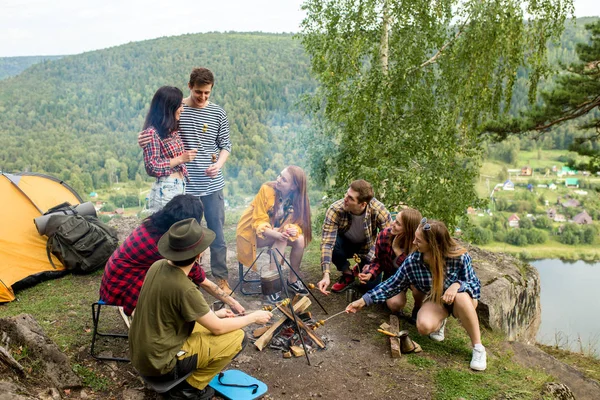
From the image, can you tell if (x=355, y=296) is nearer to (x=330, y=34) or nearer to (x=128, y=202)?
(x=330, y=34)

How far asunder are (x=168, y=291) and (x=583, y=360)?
554cm

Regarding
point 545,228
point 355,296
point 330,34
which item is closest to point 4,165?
point 330,34

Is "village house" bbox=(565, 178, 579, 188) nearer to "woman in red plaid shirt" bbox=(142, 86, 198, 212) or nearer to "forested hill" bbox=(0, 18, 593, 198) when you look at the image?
"forested hill" bbox=(0, 18, 593, 198)

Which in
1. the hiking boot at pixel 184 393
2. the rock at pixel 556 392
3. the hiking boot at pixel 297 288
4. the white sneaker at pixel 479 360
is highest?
the hiking boot at pixel 184 393

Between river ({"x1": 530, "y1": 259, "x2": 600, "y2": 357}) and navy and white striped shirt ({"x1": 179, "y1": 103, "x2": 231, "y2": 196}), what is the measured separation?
1558 centimetres

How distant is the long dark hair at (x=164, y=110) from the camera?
3973 millimetres

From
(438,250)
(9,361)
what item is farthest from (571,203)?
→ (9,361)

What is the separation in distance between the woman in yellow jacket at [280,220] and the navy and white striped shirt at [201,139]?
510 millimetres

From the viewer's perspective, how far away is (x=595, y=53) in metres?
10.1

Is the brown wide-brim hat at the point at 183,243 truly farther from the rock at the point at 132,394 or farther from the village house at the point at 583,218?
the village house at the point at 583,218

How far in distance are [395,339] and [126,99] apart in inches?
1202

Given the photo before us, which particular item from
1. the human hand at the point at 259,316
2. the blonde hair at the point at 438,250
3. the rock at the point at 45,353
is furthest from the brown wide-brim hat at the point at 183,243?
the blonde hair at the point at 438,250

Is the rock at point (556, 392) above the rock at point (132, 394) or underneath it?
underneath

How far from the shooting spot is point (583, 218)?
132ft
